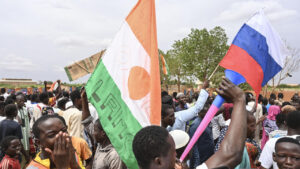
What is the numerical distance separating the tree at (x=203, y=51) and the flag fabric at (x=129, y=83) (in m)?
26.7

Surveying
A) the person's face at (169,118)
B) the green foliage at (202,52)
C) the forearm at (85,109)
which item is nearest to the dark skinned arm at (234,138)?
the forearm at (85,109)

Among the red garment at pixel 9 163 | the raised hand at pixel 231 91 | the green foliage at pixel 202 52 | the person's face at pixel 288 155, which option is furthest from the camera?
the green foliage at pixel 202 52

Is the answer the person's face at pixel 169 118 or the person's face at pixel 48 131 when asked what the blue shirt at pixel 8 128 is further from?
the person's face at pixel 48 131

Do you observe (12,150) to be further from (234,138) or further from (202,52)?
(202,52)

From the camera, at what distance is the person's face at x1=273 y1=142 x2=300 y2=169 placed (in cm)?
251

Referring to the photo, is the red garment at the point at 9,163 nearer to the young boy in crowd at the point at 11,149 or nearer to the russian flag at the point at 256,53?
the young boy in crowd at the point at 11,149

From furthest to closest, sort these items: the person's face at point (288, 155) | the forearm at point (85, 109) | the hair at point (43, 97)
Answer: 1. the hair at point (43, 97)
2. the forearm at point (85, 109)
3. the person's face at point (288, 155)

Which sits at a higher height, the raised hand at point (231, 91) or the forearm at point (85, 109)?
the raised hand at point (231, 91)

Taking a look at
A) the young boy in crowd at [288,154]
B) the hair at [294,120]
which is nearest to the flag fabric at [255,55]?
the young boy in crowd at [288,154]

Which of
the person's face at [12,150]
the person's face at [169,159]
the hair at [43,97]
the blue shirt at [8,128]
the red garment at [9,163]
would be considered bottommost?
the red garment at [9,163]

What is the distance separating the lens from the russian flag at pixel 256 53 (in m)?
2.71

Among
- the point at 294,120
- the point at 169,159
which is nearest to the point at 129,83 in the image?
the point at 169,159

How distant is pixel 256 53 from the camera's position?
2850 millimetres

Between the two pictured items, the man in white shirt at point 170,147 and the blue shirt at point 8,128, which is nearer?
the man in white shirt at point 170,147
